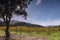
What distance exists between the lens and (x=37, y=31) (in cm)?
6881

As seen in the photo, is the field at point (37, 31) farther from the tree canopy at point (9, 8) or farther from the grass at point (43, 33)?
the tree canopy at point (9, 8)

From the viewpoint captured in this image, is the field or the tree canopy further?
the field

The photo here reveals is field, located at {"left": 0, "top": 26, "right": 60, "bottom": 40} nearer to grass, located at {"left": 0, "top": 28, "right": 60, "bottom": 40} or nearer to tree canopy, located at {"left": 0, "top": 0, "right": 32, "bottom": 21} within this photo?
grass, located at {"left": 0, "top": 28, "right": 60, "bottom": 40}

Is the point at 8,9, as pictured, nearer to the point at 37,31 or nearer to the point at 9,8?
the point at 9,8

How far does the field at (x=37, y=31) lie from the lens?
Answer: 63.9 m

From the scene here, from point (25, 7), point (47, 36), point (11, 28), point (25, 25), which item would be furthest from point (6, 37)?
point (25, 25)

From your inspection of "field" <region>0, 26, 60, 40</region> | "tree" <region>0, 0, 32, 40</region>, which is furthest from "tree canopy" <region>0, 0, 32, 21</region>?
"field" <region>0, 26, 60, 40</region>

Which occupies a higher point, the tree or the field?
the tree

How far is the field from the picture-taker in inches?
2515

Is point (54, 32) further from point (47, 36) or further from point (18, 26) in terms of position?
point (18, 26)

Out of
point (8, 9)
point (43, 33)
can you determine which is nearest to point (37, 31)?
point (43, 33)

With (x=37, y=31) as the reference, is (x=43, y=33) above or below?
below

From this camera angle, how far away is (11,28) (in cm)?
7131

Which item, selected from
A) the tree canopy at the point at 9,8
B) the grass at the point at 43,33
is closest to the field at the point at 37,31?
the grass at the point at 43,33
